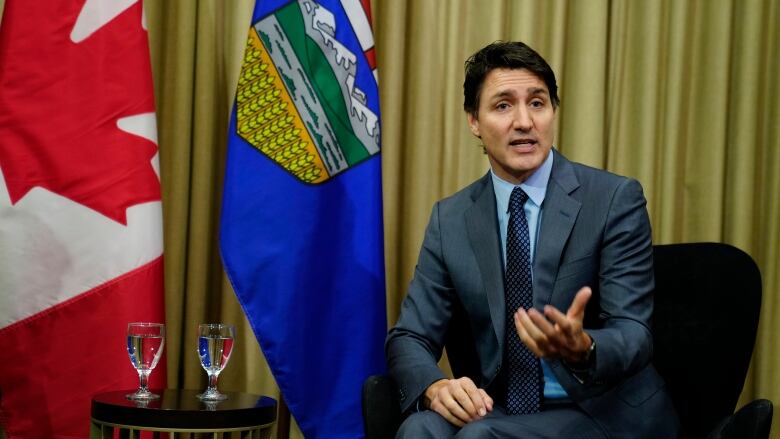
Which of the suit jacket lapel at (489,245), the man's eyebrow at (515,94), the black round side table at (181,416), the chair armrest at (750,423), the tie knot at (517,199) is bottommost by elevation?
the black round side table at (181,416)

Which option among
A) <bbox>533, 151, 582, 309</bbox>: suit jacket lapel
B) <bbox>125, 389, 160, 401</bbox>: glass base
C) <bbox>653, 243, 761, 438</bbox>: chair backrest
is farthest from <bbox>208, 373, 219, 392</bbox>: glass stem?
<bbox>653, 243, 761, 438</bbox>: chair backrest

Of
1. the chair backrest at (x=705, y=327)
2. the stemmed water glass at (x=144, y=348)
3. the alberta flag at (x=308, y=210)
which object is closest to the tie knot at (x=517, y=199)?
the chair backrest at (x=705, y=327)

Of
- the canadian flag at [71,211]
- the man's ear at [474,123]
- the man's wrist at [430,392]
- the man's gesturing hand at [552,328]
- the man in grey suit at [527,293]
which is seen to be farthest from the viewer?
the canadian flag at [71,211]

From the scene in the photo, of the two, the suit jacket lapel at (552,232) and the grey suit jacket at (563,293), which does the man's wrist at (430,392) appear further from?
the suit jacket lapel at (552,232)

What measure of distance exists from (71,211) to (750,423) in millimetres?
1949

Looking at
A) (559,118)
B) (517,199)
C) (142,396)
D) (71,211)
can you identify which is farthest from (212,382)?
(559,118)

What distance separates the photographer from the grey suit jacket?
6.75 ft

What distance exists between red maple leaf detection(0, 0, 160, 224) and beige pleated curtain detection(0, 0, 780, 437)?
1.66 feet

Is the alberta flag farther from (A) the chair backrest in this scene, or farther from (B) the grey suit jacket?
(A) the chair backrest

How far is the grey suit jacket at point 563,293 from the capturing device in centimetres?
206

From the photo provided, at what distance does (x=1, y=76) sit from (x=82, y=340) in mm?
833

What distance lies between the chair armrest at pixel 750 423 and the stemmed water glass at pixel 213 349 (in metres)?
1.22

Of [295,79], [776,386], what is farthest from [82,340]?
[776,386]

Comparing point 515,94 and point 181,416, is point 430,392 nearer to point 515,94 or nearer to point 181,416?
point 181,416
